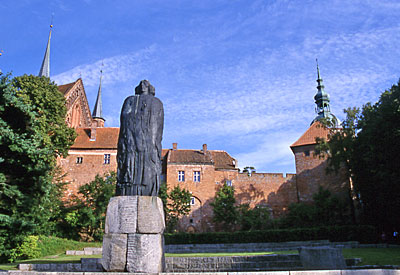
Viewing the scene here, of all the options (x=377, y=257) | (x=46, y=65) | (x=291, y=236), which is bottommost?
(x=377, y=257)

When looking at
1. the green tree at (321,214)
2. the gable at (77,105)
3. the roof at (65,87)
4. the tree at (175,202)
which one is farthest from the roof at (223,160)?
the roof at (65,87)

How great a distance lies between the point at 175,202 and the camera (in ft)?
123

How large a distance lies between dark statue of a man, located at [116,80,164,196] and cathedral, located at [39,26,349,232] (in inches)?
1279

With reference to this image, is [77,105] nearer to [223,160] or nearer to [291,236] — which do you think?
[223,160]

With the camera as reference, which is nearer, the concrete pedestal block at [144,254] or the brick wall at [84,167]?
the concrete pedestal block at [144,254]

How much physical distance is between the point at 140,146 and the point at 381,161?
22.9 metres

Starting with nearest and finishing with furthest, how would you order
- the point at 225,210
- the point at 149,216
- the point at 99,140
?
the point at 149,216, the point at 225,210, the point at 99,140

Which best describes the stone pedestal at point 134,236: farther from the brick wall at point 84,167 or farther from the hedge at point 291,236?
the brick wall at point 84,167

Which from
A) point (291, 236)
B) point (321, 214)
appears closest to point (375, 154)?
point (291, 236)

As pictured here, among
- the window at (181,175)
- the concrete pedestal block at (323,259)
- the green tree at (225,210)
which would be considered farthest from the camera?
the window at (181,175)

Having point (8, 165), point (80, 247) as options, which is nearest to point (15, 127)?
point (8, 165)

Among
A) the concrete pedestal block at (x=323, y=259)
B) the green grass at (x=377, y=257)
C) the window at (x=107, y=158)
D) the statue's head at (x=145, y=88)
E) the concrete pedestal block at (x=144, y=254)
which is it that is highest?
the window at (x=107, y=158)

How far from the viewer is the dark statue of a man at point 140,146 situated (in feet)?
25.0

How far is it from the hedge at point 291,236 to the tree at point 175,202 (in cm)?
490
